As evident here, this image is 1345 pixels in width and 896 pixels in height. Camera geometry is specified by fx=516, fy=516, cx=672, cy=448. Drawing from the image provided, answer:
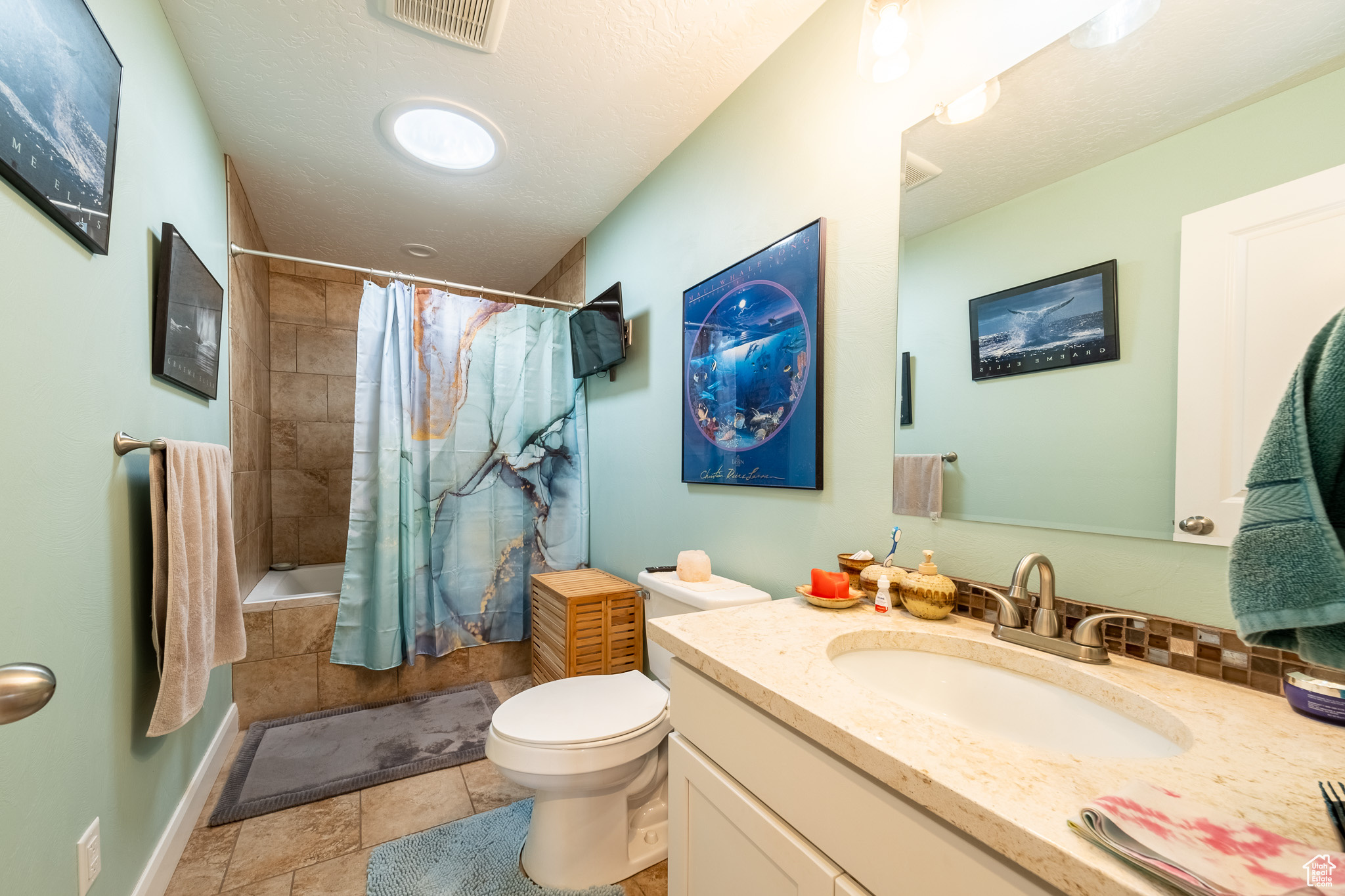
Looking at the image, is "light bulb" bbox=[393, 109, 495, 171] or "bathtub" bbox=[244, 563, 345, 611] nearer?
"light bulb" bbox=[393, 109, 495, 171]

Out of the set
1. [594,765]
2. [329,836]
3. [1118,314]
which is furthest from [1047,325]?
[329,836]

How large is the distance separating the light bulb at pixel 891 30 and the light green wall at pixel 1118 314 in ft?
1.22

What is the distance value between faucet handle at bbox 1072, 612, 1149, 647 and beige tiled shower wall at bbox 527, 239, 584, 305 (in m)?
2.52

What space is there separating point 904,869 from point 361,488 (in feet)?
7.71

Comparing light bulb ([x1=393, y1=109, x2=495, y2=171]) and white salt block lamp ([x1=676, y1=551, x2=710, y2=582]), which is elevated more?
light bulb ([x1=393, y1=109, x2=495, y2=171])

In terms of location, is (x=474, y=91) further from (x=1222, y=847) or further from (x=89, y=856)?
(x=1222, y=847)

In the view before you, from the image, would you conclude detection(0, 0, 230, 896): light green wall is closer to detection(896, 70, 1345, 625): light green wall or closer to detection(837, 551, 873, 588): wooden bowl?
detection(837, 551, 873, 588): wooden bowl

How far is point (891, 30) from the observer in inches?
41.1

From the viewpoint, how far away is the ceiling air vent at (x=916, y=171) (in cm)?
113

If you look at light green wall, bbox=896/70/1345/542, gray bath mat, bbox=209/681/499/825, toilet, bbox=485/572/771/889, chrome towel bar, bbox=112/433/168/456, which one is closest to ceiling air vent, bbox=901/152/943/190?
light green wall, bbox=896/70/1345/542

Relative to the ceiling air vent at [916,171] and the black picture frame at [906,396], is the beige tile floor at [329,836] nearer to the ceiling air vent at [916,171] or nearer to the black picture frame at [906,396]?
the black picture frame at [906,396]

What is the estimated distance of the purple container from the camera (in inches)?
23.7

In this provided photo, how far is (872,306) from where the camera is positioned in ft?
4.06

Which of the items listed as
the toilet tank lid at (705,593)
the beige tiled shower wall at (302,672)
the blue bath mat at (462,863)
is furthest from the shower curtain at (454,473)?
the toilet tank lid at (705,593)
